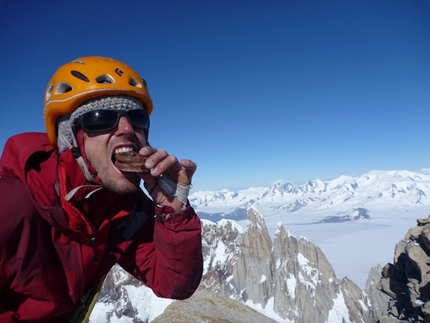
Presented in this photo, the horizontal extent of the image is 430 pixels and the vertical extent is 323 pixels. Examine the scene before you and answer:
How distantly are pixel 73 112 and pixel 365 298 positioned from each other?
7641 inches

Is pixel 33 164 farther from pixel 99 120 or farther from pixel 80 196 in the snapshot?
pixel 99 120

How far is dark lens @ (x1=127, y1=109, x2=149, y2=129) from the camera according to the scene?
4039mm

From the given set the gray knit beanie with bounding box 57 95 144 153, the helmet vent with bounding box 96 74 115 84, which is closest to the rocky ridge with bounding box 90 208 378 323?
the gray knit beanie with bounding box 57 95 144 153

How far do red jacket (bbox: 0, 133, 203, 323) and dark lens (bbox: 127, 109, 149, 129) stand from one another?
100cm

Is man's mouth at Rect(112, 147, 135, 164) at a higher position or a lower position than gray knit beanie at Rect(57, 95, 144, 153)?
lower

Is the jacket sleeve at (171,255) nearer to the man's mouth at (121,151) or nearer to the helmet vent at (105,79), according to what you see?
the man's mouth at (121,151)

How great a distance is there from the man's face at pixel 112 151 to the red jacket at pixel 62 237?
365 mm

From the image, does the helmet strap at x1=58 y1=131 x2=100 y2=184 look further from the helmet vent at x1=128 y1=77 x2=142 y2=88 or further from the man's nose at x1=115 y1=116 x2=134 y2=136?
the helmet vent at x1=128 y1=77 x2=142 y2=88

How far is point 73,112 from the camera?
4035mm

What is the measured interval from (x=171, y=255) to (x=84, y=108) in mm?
2482

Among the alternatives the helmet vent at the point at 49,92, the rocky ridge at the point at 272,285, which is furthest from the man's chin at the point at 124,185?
the rocky ridge at the point at 272,285

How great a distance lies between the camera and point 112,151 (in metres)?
3.77

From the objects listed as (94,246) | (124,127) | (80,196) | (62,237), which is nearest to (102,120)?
(124,127)

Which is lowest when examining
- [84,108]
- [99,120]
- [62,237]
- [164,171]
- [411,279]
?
[411,279]
